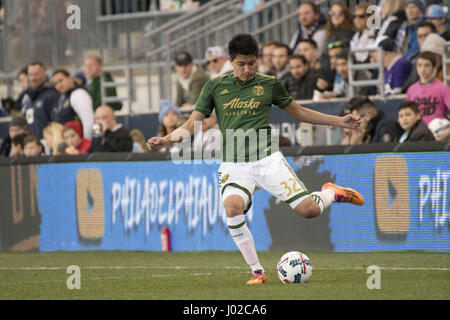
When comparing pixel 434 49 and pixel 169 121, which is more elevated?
pixel 434 49

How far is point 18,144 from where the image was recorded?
1755 centimetres

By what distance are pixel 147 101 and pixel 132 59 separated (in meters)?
0.96

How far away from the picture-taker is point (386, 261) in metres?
11.5

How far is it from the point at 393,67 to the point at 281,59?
218 centimetres

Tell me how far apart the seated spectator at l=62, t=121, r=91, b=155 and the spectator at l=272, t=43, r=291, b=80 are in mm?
3523

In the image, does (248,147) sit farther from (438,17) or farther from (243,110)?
(438,17)

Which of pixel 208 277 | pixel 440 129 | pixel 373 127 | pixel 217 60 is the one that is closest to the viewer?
pixel 208 277

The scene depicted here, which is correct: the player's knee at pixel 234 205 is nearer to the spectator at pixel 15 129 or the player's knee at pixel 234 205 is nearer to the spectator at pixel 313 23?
the spectator at pixel 313 23

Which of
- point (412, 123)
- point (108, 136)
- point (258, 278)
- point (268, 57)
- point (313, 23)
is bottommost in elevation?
point (258, 278)

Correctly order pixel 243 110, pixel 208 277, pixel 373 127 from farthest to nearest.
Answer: pixel 373 127 → pixel 208 277 → pixel 243 110

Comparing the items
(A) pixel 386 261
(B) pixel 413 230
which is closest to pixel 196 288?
(A) pixel 386 261

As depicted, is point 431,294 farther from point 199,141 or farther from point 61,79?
point 61,79

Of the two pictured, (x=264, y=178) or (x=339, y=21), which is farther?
(x=339, y=21)

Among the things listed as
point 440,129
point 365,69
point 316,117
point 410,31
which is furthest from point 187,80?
point 316,117
